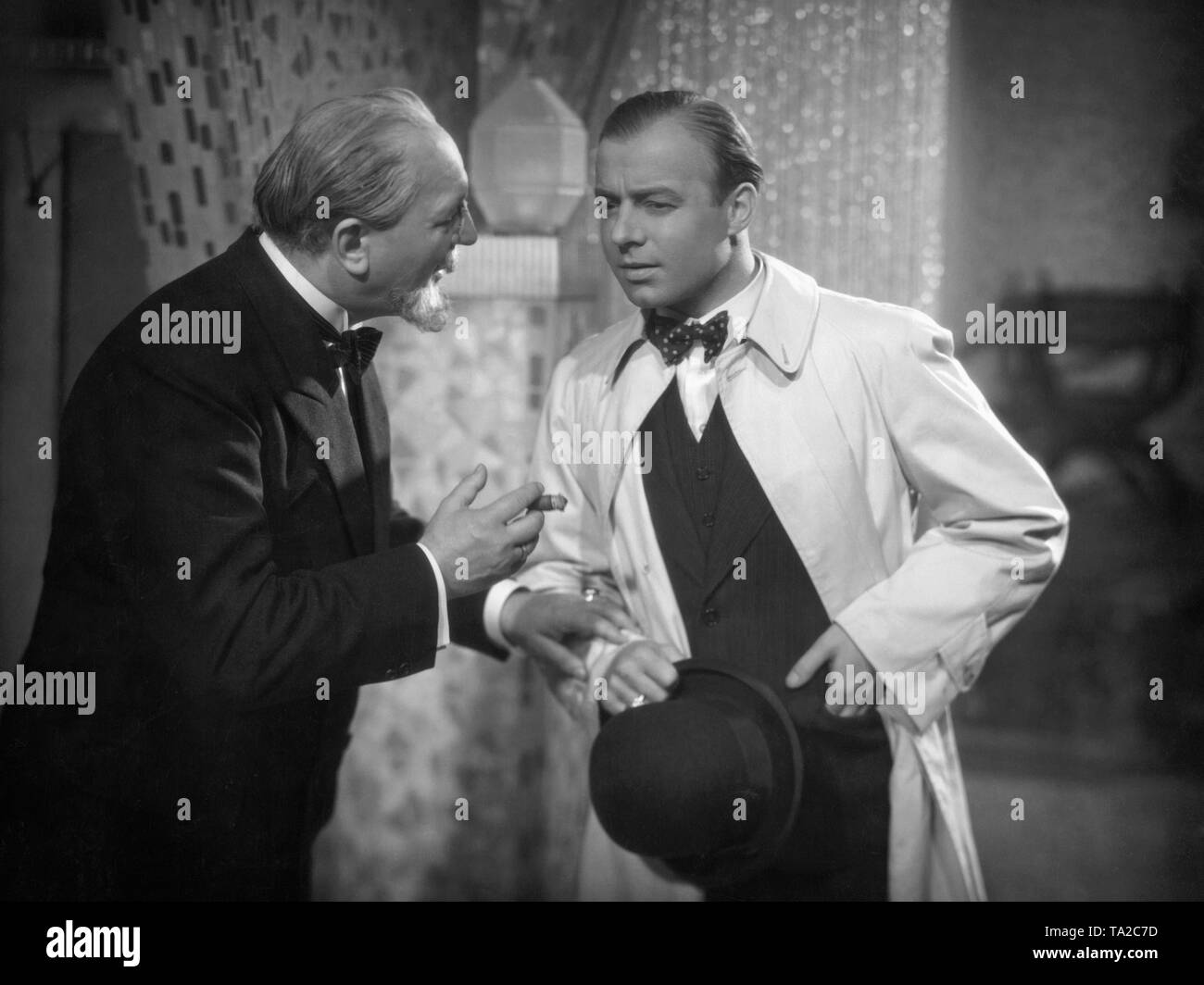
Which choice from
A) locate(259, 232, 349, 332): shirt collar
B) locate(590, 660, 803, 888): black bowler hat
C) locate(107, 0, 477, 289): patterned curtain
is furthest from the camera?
locate(107, 0, 477, 289): patterned curtain

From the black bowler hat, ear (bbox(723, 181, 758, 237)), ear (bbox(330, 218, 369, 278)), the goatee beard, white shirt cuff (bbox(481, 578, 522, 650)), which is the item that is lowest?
the black bowler hat

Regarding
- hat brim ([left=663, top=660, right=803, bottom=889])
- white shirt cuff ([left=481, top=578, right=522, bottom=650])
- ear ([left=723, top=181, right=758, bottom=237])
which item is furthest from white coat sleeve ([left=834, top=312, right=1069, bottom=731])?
white shirt cuff ([left=481, top=578, right=522, bottom=650])

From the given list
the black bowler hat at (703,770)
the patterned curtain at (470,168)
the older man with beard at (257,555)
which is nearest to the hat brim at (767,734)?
the black bowler hat at (703,770)

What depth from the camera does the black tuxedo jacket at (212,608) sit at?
218cm

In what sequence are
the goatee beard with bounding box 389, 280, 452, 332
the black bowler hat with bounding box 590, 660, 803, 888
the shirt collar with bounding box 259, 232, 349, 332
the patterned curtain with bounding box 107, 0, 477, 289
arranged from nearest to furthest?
the black bowler hat with bounding box 590, 660, 803, 888 < the shirt collar with bounding box 259, 232, 349, 332 < the goatee beard with bounding box 389, 280, 452, 332 < the patterned curtain with bounding box 107, 0, 477, 289

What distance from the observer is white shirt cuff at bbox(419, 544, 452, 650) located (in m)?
2.23

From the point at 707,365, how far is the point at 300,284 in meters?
0.72

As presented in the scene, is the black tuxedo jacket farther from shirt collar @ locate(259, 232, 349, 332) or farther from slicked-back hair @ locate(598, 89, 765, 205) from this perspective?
slicked-back hair @ locate(598, 89, 765, 205)

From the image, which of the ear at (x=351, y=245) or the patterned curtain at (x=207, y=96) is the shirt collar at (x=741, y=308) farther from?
the patterned curtain at (x=207, y=96)

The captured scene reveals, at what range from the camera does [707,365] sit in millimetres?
2256

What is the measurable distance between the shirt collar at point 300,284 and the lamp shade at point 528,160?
53cm

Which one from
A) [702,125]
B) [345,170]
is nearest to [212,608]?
[345,170]

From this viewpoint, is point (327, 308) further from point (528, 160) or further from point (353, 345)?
point (528, 160)
